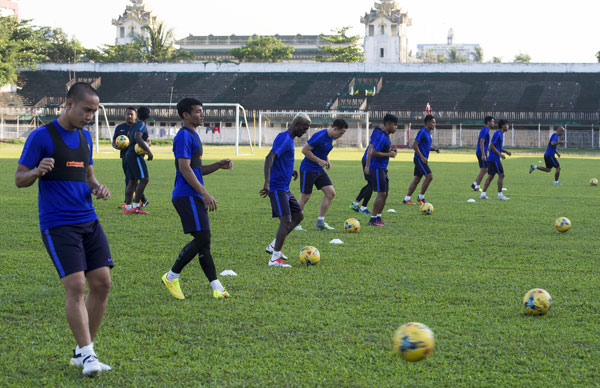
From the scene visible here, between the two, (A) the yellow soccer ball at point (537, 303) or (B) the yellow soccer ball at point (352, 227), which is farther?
(B) the yellow soccer ball at point (352, 227)

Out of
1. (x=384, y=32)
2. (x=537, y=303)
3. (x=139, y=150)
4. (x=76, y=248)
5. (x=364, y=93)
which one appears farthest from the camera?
(x=384, y=32)

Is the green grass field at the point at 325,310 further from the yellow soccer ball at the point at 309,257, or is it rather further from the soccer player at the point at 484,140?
the soccer player at the point at 484,140

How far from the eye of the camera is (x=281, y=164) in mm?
8570

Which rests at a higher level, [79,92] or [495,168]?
[79,92]

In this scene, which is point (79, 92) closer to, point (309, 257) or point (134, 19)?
point (309, 257)

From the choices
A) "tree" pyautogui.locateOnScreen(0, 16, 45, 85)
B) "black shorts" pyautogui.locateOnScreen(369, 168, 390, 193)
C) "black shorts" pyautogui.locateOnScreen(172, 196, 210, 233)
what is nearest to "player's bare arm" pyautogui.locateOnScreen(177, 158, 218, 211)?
"black shorts" pyautogui.locateOnScreen(172, 196, 210, 233)

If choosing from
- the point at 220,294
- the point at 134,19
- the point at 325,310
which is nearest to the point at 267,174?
the point at 220,294

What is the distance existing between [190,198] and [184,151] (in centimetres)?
47

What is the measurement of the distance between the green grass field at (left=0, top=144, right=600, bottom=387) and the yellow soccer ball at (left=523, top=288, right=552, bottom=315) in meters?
0.10

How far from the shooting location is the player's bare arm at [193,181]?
21.0 ft

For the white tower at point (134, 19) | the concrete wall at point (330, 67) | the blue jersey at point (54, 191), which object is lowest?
the blue jersey at point (54, 191)

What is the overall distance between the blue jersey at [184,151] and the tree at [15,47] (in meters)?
61.6

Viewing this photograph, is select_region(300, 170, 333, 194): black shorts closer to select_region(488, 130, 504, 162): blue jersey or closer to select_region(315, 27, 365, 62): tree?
select_region(488, 130, 504, 162): blue jersey

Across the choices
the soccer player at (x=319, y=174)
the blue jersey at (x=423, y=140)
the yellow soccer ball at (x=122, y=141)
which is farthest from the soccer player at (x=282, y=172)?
the blue jersey at (x=423, y=140)
